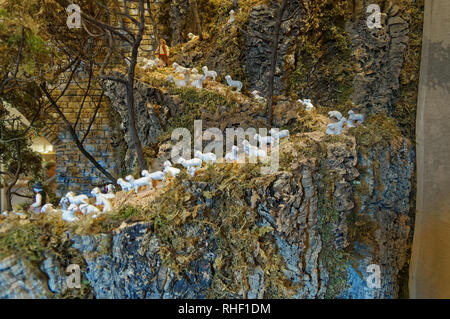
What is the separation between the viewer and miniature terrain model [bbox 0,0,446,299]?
11.6 feet

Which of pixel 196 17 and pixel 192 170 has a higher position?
pixel 196 17

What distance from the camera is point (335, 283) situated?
4.59 m

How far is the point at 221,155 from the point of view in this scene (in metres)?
5.67

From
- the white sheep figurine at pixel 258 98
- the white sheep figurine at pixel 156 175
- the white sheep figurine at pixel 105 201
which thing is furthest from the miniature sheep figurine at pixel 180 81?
the white sheep figurine at pixel 105 201

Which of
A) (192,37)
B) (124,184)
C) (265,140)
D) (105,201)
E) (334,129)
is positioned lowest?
(105,201)

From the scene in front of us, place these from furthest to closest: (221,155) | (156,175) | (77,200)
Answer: (221,155)
(156,175)
(77,200)

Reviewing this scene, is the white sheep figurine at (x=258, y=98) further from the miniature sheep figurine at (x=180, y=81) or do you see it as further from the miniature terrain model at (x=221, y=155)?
the miniature sheep figurine at (x=180, y=81)

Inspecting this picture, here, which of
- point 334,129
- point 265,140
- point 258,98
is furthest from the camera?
point 258,98

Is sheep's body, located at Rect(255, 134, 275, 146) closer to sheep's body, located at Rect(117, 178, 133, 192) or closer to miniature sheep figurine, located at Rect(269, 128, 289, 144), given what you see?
miniature sheep figurine, located at Rect(269, 128, 289, 144)

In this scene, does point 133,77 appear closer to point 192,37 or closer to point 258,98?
point 258,98

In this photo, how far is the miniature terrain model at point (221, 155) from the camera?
3.54 m

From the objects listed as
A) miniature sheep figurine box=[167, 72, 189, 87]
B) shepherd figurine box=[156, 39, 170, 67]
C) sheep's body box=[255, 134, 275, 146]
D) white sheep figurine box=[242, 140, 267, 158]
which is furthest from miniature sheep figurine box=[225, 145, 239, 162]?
shepherd figurine box=[156, 39, 170, 67]

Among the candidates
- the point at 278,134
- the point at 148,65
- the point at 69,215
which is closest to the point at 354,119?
the point at 278,134

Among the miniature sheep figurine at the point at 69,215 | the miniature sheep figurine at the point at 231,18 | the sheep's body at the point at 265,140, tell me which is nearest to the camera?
the miniature sheep figurine at the point at 69,215
